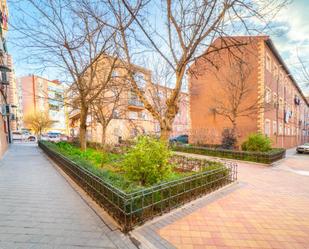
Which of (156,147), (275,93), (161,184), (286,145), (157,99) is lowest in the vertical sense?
(286,145)

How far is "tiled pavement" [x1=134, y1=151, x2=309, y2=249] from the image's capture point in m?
2.90

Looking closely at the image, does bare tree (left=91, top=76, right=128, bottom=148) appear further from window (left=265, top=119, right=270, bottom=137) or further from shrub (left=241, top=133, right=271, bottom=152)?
window (left=265, top=119, right=270, bottom=137)

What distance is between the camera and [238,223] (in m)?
3.48

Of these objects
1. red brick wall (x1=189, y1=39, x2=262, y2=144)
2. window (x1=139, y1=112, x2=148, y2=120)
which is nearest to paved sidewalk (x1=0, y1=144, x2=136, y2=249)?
red brick wall (x1=189, y1=39, x2=262, y2=144)

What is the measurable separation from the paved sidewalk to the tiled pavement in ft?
2.39

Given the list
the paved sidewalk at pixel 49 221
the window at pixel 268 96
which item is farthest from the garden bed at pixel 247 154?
the window at pixel 268 96

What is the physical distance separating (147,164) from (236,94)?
13.1 metres

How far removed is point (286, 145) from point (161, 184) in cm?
2262

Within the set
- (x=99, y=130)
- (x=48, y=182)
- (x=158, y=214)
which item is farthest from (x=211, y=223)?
(x=99, y=130)

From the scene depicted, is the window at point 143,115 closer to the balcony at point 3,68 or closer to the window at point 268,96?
the balcony at point 3,68

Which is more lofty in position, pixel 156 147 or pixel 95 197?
pixel 156 147

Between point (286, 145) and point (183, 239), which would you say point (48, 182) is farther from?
point (286, 145)

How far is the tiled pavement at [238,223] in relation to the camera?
2.90m

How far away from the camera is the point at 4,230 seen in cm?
317
